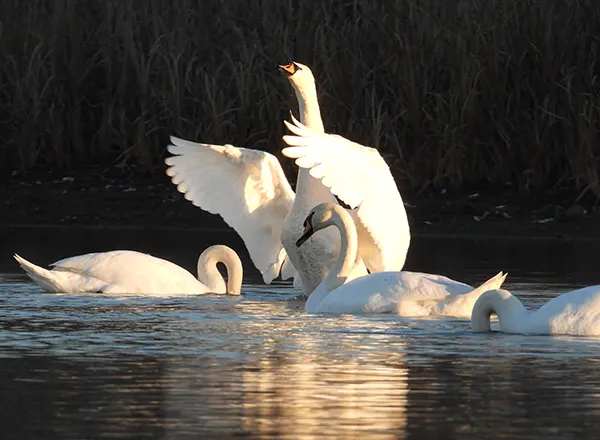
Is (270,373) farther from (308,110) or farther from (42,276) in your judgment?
(308,110)

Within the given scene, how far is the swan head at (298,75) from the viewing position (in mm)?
12648

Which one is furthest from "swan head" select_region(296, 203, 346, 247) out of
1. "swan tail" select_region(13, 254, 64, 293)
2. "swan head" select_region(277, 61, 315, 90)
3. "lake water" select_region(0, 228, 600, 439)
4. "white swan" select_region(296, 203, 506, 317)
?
"swan tail" select_region(13, 254, 64, 293)

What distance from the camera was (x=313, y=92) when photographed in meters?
12.7

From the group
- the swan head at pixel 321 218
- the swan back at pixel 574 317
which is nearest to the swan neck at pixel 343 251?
the swan head at pixel 321 218

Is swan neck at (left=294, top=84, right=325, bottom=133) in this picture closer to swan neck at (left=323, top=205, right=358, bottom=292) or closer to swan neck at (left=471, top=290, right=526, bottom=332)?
swan neck at (left=323, top=205, right=358, bottom=292)

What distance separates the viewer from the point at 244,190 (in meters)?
13.2

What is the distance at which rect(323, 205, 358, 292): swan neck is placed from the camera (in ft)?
36.9

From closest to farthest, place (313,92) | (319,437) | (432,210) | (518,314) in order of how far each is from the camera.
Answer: (319,437) → (518,314) → (313,92) → (432,210)

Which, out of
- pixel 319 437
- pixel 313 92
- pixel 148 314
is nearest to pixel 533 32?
pixel 313 92

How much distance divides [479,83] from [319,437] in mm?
12304

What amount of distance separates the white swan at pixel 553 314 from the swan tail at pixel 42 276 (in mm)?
3392

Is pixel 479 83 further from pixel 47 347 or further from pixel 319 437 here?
pixel 319 437

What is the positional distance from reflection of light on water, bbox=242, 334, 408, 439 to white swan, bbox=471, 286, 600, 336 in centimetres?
122

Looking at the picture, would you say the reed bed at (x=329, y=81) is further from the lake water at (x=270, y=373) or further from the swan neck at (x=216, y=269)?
the lake water at (x=270, y=373)
